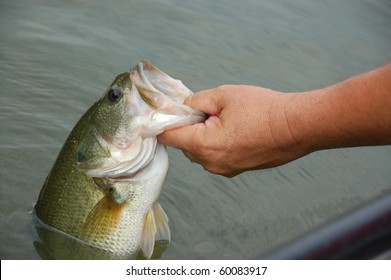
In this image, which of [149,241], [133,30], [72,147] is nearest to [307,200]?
[149,241]

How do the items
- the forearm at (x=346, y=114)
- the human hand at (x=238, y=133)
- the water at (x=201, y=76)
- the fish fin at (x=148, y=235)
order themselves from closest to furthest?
the forearm at (x=346, y=114) → the human hand at (x=238, y=133) → the fish fin at (x=148, y=235) → the water at (x=201, y=76)

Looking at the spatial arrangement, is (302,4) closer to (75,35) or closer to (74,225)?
(75,35)

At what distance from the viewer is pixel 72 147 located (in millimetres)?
3191

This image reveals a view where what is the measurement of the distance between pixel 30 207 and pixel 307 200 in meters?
2.01

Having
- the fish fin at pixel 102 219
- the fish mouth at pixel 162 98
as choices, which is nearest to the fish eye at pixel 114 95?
the fish mouth at pixel 162 98

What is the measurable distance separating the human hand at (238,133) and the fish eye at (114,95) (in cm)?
28

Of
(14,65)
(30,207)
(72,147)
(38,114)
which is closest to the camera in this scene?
(72,147)

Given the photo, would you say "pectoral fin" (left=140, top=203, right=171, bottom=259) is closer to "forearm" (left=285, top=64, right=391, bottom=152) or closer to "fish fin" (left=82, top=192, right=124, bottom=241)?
"fish fin" (left=82, top=192, right=124, bottom=241)

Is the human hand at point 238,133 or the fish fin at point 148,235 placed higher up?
the human hand at point 238,133

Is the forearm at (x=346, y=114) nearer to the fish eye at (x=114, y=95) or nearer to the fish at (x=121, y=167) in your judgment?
the fish at (x=121, y=167)

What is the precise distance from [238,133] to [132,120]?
552mm

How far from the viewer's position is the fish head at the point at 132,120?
2.86 m

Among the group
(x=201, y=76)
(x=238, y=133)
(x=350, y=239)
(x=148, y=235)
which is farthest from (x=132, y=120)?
(x=201, y=76)

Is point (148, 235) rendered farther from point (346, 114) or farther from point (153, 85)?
point (346, 114)
